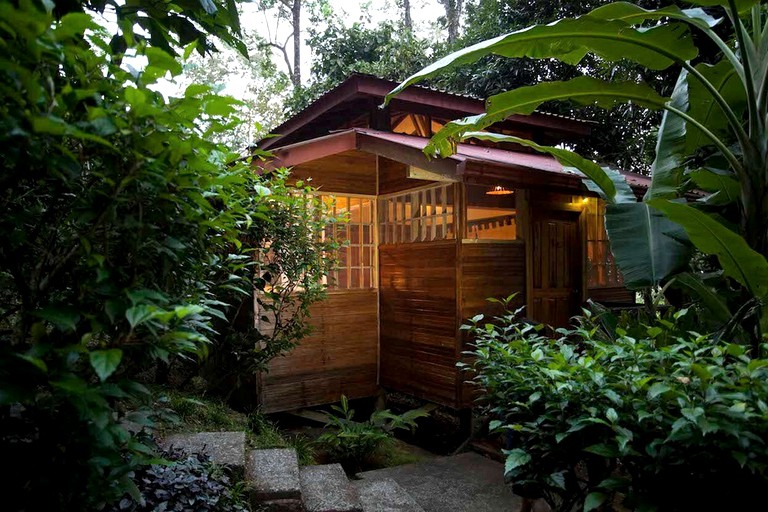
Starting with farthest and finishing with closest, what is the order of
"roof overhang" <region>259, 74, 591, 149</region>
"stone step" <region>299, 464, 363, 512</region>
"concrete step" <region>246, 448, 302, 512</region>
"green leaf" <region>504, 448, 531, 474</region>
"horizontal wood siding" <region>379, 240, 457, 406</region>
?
"roof overhang" <region>259, 74, 591, 149</region>, "horizontal wood siding" <region>379, 240, 457, 406</region>, "stone step" <region>299, 464, 363, 512</region>, "concrete step" <region>246, 448, 302, 512</region>, "green leaf" <region>504, 448, 531, 474</region>

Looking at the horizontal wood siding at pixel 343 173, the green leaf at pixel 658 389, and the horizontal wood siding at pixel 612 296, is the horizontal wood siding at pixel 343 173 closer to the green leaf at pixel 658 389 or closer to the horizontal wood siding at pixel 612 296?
the horizontal wood siding at pixel 612 296

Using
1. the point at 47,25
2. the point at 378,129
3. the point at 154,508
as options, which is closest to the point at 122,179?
the point at 47,25

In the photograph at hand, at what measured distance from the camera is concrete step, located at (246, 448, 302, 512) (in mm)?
2932

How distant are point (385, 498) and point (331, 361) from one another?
112 inches

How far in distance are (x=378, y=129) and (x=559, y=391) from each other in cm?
522

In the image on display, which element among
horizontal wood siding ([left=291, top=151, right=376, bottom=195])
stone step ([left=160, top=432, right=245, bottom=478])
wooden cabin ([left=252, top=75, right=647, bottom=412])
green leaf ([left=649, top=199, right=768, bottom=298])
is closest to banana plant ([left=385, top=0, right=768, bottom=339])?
green leaf ([left=649, top=199, right=768, bottom=298])

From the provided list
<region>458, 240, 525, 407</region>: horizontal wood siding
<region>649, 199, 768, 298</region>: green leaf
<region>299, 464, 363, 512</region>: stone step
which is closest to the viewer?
<region>649, 199, 768, 298</region>: green leaf

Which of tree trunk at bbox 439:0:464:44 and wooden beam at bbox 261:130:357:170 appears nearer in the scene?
wooden beam at bbox 261:130:357:170

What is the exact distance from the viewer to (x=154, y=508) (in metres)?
2.13

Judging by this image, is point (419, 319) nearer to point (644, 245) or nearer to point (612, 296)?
point (612, 296)

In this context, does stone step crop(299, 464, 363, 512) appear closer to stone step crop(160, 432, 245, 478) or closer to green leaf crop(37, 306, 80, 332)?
stone step crop(160, 432, 245, 478)

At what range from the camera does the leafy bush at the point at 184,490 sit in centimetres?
219

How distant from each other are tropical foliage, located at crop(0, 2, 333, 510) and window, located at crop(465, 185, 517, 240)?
4.89 metres

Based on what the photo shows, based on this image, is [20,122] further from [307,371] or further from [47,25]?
[307,371]
